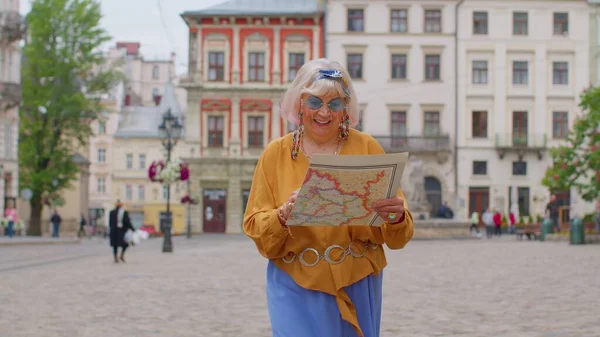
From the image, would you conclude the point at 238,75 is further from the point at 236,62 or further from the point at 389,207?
the point at 389,207

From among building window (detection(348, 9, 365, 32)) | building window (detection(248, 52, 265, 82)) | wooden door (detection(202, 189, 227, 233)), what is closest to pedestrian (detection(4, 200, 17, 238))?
wooden door (detection(202, 189, 227, 233))

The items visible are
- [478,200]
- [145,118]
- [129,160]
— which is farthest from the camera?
[145,118]

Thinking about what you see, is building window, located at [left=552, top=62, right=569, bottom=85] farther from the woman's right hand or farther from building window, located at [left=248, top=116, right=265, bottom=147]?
the woman's right hand

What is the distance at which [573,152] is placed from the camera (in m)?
35.9

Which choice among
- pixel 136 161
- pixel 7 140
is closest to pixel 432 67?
pixel 7 140

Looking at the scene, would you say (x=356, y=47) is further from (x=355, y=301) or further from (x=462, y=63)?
(x=355, y=301)

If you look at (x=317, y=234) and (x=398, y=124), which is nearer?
(x=317, y=234)

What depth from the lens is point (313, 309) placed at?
169 inches

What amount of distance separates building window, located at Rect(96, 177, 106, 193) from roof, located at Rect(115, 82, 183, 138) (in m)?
4.77

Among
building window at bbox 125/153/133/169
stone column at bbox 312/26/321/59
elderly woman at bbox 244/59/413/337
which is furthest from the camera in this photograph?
building window at bbox 125/153/133/169

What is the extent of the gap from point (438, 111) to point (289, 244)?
5481cm

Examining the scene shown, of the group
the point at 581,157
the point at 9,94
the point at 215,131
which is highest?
the point at 9,94

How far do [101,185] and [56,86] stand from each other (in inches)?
1656

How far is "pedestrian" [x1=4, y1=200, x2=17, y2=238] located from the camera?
47.9 m
